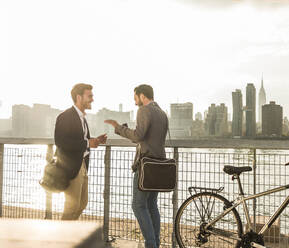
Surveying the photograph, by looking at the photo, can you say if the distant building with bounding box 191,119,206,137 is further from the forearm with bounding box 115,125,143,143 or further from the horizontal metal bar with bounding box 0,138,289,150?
the forearm with bounding box 115,125,143,143

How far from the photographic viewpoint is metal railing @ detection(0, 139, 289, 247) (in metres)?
4.58

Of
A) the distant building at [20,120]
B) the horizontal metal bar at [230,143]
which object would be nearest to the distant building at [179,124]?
the horizontal metal bar at [230,143]

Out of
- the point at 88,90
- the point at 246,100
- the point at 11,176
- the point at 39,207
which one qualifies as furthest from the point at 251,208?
the point at 246,100

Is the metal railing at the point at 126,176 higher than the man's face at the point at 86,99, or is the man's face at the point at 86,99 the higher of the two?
the man's face at the point at 86,99

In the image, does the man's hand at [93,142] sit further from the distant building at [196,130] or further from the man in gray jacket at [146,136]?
the distant building at [196,130]

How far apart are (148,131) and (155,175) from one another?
1.62 feet

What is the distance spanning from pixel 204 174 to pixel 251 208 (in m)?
0.73

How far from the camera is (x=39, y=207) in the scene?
5.64m

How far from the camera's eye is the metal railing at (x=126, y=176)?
15.0 feet

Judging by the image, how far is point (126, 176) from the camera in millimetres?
5145

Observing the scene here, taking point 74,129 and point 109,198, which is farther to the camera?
point 109,198

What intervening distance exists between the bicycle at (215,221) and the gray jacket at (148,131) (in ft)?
2.46

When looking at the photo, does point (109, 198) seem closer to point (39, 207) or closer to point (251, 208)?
point (39, 207)

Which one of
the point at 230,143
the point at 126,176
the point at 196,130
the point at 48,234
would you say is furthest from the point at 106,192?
the point at 196,130
